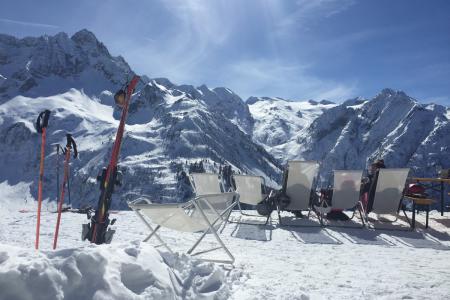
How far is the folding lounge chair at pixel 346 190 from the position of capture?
347 inches

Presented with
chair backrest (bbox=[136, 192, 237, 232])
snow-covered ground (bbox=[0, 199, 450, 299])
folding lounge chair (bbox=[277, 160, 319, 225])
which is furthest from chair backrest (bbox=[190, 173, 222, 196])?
chair backrest (bbox=[136, 192, 237, 232])

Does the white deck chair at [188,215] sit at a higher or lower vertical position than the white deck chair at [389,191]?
lower

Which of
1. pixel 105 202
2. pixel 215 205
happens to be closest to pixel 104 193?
pixel 105 202

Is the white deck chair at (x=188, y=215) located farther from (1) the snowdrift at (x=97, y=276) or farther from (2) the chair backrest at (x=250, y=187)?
(2) the chair backrest at (x=250, y=187)

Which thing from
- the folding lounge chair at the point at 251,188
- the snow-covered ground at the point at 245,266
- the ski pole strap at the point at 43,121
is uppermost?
the ski pole strap at the point at 43,121

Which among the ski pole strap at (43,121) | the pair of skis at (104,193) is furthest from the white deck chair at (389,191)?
the ski pole strap at (43,121)

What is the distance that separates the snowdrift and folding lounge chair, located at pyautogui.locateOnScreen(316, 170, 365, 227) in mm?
5444

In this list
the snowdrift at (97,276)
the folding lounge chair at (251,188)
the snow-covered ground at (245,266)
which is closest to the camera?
the snowdrift at (97,276)

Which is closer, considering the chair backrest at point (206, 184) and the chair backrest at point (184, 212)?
the chair backrest at point (184, 212)

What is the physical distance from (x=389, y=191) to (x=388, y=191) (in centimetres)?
2

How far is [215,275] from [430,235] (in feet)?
18.2

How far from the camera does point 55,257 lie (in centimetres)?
324

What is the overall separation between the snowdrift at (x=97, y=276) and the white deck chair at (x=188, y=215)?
1.05 metres

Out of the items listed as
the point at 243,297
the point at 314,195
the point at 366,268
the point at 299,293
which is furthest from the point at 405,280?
the point at 314,195
